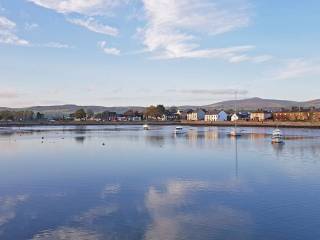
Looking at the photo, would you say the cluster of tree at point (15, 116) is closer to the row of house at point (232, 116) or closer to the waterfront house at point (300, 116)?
the row of house at point (232, 116)

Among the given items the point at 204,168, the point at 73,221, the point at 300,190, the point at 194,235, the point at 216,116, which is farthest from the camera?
the point at 216,116

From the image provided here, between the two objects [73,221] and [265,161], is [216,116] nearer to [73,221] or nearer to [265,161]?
[265,161]

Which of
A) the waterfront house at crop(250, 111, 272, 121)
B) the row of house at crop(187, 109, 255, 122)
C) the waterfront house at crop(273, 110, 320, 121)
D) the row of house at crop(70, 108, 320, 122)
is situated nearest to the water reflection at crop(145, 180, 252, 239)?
the row of house at crop(70, 108, 320, 122)

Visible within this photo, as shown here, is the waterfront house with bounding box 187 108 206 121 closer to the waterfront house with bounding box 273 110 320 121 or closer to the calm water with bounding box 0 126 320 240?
the waterfront house with bounding box 273 110 320 121

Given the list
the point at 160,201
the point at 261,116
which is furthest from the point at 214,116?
the point at 160,201

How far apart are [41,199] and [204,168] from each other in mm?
11760

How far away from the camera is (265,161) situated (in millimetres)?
29016

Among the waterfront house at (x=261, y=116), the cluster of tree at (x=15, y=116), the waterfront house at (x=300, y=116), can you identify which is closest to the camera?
the waterfront house at (x=300, y=116)

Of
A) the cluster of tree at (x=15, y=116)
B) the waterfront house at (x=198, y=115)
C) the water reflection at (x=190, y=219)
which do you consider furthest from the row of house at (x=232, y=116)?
the water reflection at (x=190, y=219)

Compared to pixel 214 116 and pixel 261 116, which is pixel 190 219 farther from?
pixel 214 116

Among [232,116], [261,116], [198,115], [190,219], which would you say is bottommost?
[190,219]

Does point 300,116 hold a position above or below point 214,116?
below

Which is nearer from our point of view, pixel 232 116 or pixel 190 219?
pixel 190 219

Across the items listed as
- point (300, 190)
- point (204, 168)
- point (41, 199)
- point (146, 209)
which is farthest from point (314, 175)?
point (41, 199)
